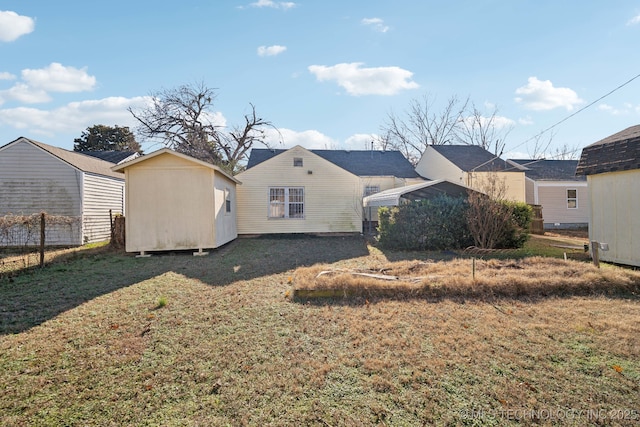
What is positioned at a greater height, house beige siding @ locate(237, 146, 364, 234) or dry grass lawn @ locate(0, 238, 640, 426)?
house beige siding @ locate(237, 146, 364, 234)

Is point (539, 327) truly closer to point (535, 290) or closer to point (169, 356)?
point (535, 290)

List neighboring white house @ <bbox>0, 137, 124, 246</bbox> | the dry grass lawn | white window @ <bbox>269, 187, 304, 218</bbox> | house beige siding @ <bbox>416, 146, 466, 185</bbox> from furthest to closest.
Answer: house beige siding @ <bbox>416, 146, 466, 185</bbox> < white window @ <bbox>269, 187, 304, 218</bbox> < neighboring white house @ <bbox>0, 137, 124, 246</bbox> < the dry grass lawn

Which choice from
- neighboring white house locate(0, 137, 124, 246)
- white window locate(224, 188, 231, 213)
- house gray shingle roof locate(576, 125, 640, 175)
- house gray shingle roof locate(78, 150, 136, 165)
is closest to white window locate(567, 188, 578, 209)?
house gray shingle roof locate(576, 125, 640, 175)

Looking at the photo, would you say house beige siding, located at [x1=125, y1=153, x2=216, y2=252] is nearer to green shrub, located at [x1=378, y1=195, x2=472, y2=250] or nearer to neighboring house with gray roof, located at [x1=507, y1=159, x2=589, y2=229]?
green shrub, located at [x1=378, y1=195, x2=472, y2=250]

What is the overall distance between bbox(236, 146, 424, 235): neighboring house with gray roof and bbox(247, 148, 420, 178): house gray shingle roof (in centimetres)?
448

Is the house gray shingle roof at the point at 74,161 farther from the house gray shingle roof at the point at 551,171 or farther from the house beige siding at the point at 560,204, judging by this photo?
the house beige siding at the point at 560,204

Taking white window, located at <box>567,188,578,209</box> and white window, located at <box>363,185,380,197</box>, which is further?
white window, located at <box>363,185,380,197</box>

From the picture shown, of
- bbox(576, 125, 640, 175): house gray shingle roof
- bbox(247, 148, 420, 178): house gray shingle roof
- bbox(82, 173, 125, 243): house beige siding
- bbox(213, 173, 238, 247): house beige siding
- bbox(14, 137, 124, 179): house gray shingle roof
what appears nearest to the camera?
bbox(576, 125, 640, 175): house gray shingle roof

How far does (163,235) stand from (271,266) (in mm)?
4285

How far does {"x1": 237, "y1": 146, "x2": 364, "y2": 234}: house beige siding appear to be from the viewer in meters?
14.6

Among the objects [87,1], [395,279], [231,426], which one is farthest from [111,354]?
[87,1]

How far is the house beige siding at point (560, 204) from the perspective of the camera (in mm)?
18500

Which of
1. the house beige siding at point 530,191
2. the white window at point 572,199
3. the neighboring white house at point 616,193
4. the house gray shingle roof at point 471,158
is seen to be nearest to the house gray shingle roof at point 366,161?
the house gray shingle roof at point 471,158

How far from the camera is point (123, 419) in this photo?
7.47 ft
